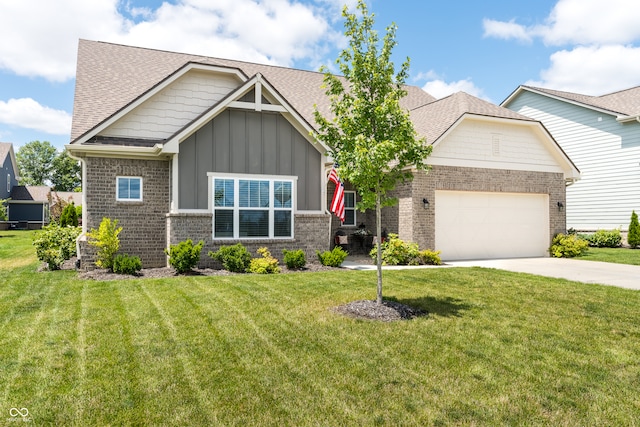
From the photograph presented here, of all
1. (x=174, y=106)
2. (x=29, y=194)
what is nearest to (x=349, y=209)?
(x=174, y=106)

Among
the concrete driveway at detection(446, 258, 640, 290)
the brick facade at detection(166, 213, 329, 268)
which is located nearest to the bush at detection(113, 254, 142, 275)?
the brick facade at detection(166, 213, 329, 268)

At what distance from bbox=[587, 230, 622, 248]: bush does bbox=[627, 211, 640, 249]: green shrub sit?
28.9 inches

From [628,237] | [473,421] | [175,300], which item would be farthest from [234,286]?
[628,237]

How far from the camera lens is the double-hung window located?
40.9 feet

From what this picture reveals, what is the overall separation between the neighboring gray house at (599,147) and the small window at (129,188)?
2108 centimetres

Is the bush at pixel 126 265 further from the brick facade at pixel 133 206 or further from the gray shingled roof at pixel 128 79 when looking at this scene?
the gray shingled roof at pixel 128 79

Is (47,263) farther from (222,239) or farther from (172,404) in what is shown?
(172,404)

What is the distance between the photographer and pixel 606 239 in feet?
68.6

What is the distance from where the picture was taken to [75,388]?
4.14 metres

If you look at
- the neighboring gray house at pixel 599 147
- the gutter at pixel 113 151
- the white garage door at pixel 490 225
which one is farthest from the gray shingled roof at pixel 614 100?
the gutter at pixel 113 151

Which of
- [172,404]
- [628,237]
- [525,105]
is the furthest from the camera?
[525,105]

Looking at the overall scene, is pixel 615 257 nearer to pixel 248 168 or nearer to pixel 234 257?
pixel 248 168

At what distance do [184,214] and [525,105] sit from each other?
Answer: 22114mm

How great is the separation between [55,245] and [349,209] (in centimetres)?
1002
